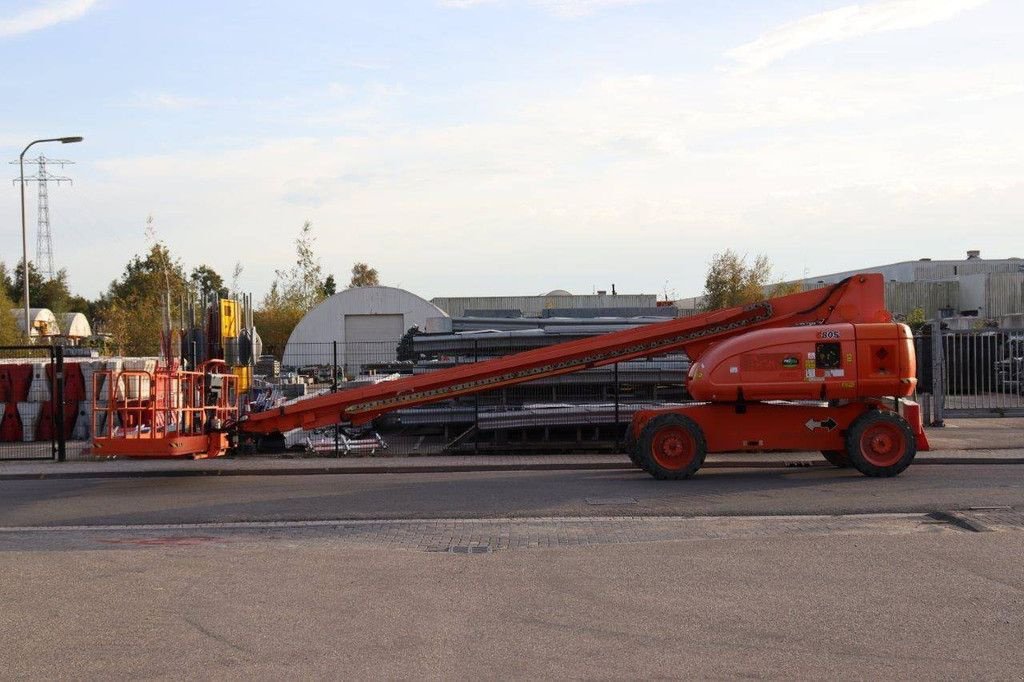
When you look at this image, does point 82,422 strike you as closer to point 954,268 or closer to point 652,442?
point 652,442

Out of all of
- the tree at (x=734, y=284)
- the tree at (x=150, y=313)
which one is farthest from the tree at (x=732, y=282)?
the tree at (x=150, y=313)

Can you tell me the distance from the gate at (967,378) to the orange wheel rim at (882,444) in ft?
27.0

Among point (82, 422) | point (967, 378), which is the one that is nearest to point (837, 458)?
point (967, 378)

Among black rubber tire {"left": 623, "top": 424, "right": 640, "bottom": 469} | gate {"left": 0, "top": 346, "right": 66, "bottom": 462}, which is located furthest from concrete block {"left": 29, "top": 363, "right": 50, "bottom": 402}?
black rubber tire {"left": 623, "top": 424, "right": 640, "bottom": 469}

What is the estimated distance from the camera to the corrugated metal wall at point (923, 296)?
6150cm

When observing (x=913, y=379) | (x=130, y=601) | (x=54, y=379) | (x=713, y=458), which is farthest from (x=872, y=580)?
(x=54, y=379)

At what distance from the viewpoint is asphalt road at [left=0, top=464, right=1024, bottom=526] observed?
13.0m

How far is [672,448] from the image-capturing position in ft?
50.9

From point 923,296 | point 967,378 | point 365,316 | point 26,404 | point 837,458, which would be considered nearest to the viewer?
point 837,458

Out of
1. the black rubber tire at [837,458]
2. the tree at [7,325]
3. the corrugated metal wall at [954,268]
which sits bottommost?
the black rubber tire at [837,458]

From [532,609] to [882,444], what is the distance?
883cm

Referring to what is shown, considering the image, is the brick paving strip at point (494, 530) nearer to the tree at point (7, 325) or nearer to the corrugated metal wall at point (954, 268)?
the tree at point (7, 325)

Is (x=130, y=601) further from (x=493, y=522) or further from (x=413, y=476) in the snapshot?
(x=413, y=476)

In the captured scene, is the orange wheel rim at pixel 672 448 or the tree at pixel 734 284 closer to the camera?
the orange wheel rim at pixel 672 448
